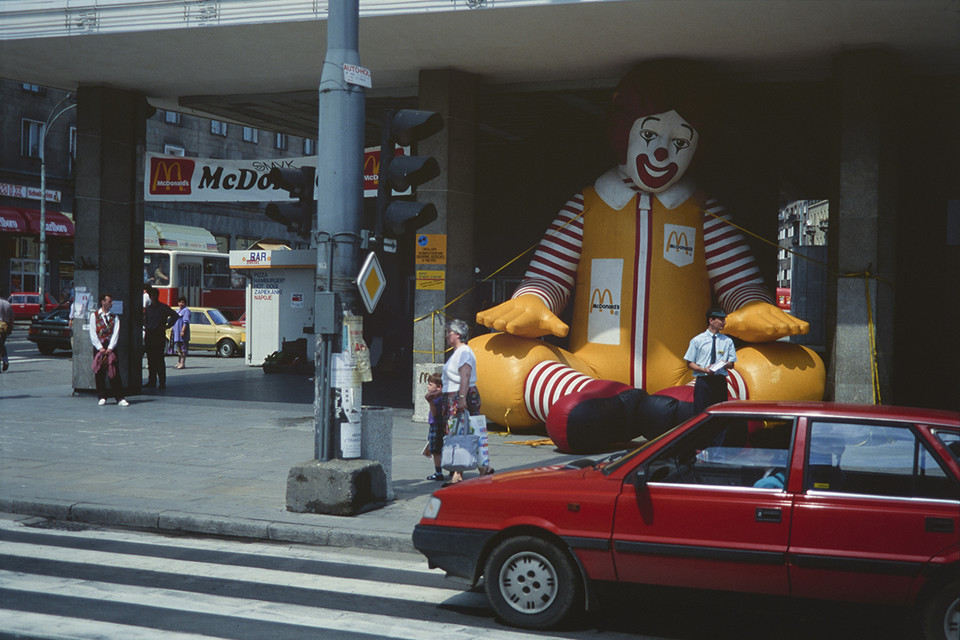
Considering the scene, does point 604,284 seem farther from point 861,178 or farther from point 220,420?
point 220,420

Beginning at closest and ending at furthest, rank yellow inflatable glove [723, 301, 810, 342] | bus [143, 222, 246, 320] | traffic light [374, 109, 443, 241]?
1. traffic light [374, 109, 443, 241]
2. yellow inflatable glove [723, 301, 810, 342]
3. bus [143, 222, 246, 320]

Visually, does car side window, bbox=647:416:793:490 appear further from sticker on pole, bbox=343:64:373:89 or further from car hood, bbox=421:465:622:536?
sticker on pole, bbox=343:64:373:89

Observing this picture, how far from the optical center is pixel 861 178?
11.9 metres

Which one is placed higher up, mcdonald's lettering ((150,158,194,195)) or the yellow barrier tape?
mcdonald's lettering ((150,158,194,195))

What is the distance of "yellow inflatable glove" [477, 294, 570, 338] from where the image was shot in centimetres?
1193

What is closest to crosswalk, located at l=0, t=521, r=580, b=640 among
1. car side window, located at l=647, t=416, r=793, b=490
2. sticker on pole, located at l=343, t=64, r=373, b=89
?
car side window, located at l=647, t=416, r=793, b=490

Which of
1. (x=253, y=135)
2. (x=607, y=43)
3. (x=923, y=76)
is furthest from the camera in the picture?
(x=253, y=135)

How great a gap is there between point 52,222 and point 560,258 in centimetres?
4007

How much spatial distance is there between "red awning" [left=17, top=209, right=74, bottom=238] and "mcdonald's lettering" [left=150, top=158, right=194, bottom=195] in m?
32.6

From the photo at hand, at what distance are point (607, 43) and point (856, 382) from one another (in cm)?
522

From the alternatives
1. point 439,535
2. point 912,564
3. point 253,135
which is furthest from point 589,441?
point 253,135

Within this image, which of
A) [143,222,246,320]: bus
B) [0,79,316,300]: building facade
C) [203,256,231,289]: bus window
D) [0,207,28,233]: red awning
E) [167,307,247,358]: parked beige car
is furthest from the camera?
[0,79,316,300]: building facade

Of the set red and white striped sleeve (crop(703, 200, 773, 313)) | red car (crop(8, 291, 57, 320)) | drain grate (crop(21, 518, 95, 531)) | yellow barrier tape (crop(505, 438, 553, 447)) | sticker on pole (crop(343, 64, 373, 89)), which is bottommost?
drain grate (crop(21, 518, 95, 531))

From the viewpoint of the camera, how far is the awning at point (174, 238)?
33.4 meters
